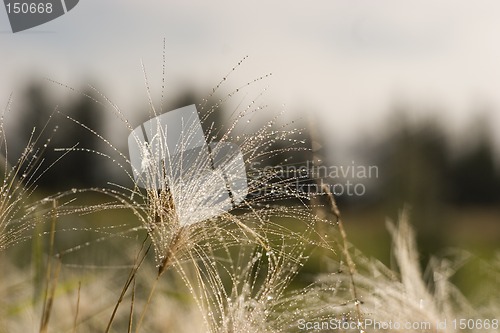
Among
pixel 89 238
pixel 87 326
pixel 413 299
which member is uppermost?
pixel 413 299

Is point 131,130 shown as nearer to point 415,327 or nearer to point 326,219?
point 326,219

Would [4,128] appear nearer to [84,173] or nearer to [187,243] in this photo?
[187,243]

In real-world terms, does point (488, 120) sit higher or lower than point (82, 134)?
lower

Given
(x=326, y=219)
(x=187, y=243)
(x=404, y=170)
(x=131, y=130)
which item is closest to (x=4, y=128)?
(x=131, y=130)

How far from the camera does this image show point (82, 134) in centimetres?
2311

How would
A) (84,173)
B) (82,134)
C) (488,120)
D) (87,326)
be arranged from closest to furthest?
(87,326), (84,173), (82,134), (488,120)

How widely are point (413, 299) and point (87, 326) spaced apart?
34.4 inches

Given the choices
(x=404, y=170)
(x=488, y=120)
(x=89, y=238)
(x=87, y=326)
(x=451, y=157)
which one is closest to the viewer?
(x=87, y=326)

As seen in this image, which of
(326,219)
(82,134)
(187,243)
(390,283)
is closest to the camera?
(187,243)

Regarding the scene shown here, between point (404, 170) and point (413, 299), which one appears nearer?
point (413, 299)

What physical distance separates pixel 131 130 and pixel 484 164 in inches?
1095

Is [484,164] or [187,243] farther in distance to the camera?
[484,164]

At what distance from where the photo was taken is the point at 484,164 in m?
28.1

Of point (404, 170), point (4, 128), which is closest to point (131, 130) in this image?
point (4, 128)
